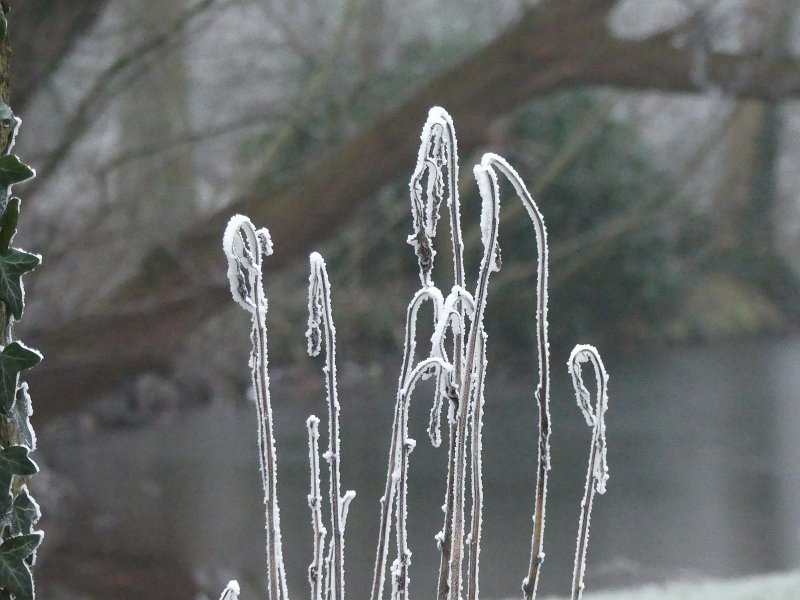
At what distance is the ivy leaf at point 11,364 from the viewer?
33.1 inches

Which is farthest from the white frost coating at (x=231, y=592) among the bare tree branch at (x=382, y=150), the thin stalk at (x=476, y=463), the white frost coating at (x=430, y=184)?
the bare tree branch at (x=382, y=150)

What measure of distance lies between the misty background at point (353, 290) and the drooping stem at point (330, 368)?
2.57 m

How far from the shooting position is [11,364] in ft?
2.77

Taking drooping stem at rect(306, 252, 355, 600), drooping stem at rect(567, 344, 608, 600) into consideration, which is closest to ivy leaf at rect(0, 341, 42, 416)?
drooping stem at rect(306, 252, 355, 600)

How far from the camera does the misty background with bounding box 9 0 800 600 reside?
168 inches

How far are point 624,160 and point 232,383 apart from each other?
14.2ft

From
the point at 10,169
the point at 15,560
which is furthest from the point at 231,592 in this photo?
the point at 10,169

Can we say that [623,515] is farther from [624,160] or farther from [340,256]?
[624,160]

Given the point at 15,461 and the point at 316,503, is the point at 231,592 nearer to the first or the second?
the point at 316,503

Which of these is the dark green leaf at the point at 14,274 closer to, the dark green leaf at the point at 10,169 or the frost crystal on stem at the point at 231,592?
the dark green leaf at the point at 10,169

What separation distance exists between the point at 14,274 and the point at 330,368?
1.02ft

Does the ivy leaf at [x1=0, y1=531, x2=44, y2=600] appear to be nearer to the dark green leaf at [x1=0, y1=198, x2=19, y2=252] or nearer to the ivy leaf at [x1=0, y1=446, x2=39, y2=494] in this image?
the ivy leaf at [x1=0, y1=446, x2=39, y2=494]

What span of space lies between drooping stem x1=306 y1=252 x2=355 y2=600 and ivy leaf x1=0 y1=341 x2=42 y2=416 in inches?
9.1

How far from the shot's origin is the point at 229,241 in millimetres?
835
